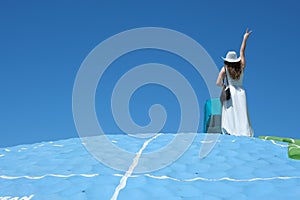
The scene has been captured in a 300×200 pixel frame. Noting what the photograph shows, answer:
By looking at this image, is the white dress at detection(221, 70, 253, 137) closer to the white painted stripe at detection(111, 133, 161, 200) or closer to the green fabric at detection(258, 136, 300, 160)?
the green fabric at detection(258, 136, 300, 160)

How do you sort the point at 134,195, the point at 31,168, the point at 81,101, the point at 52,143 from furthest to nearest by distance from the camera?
1. the point at 52,143
2. the point at 81,101
3. the point at 31,168
4. the point at 134,195

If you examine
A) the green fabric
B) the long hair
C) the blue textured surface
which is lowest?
the blue textured surface

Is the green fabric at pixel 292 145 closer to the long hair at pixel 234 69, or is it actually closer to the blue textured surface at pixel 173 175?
the blue textured surface at pixel 173 175

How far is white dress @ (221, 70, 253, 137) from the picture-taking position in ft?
22.1

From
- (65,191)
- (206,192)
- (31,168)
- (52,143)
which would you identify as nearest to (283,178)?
(206,192)

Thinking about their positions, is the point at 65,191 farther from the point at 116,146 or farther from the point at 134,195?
the point at 116,146

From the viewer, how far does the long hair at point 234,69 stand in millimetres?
6684

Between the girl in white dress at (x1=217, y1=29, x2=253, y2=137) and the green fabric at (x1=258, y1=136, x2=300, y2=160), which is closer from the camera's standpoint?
the green fabric at (x1=258, y1=136, x2=300, y2=160)

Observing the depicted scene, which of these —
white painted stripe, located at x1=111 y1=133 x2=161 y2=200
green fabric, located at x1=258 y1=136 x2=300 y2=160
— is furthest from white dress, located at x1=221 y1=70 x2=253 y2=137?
white painted stripe, located at x1=111 y1=133 x2=161 y2=200

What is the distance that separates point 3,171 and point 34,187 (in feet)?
3.42

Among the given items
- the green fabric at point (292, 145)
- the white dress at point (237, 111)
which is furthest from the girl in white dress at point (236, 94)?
the green fabric at point (292, 145)

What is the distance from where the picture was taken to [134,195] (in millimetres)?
4137

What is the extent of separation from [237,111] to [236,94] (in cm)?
27

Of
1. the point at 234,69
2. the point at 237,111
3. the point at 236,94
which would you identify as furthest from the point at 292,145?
the point at 234,69
